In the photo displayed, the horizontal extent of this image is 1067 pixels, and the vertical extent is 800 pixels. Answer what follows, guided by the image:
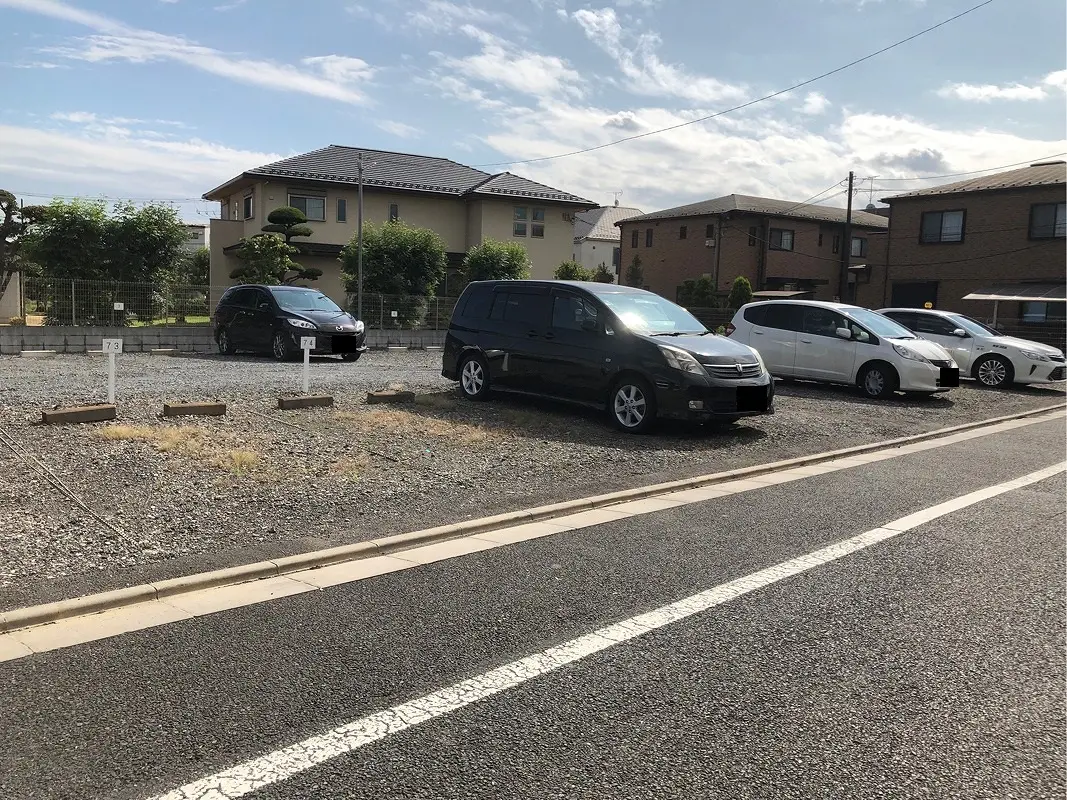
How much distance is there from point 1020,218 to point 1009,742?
111 feet

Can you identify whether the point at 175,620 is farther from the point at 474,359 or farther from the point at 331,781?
the point at 474,359

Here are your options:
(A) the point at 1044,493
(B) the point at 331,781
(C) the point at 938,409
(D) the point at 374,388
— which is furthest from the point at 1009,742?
(C) the point at 938,409

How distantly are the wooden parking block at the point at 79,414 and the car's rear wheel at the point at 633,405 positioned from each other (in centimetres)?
531

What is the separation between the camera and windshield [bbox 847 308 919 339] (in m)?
13.7

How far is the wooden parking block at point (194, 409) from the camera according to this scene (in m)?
8.46

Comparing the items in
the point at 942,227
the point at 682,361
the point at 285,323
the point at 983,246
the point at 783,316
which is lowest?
the point at 682,361

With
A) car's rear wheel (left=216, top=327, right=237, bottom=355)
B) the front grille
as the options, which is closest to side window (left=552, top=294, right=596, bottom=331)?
the front grille

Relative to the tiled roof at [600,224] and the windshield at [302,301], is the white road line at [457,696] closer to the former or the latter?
the windshield at [302,301]

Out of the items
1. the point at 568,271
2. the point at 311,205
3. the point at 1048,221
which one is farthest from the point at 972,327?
the point at 311,205

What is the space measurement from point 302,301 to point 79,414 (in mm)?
9769

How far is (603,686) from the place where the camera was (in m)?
3.37

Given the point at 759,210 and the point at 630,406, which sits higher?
the point at 759,210

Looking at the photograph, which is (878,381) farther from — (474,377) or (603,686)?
(603,686)

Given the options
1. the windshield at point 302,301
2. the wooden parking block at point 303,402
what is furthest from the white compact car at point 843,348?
the windshield at point 302,301
